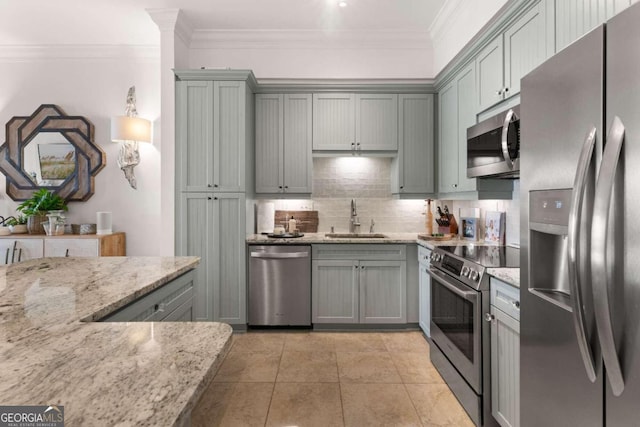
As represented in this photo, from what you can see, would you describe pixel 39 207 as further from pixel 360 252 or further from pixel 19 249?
pixel 360 252

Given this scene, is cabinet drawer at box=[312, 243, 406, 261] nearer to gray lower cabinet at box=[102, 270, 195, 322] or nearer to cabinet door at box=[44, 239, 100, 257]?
gray lower cabinet at box=[102, 270, 195, 322]

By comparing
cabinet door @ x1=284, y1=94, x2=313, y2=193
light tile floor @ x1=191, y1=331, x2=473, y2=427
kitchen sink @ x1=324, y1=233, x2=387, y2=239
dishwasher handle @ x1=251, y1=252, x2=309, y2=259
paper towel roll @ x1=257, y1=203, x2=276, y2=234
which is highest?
Answer: cabinet door @ x1=284, y1=94, x2=313, y2=193

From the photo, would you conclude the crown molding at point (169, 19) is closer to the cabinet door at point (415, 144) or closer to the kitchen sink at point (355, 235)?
the cabinet door at point (415, 144)

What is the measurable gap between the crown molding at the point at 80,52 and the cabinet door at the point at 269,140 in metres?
1.49

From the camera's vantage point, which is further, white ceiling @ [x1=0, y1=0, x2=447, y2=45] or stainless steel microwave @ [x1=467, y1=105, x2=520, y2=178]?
white ceiling @ [x1=0, y1=0, x2=447, y2=45]

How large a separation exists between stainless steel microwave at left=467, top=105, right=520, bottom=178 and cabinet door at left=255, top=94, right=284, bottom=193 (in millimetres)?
1947

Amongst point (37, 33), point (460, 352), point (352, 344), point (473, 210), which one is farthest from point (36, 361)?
point (37, 33)

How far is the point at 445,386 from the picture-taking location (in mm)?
2453

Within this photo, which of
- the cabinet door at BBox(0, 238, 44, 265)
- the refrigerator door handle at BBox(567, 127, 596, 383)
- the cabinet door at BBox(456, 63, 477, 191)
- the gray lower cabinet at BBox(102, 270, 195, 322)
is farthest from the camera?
the cabinet door at BBox(0, 238, 44, 265)

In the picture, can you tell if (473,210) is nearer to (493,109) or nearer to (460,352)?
(493,109)

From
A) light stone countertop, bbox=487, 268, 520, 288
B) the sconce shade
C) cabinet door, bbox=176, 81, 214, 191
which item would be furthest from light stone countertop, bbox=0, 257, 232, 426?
the sconce shade

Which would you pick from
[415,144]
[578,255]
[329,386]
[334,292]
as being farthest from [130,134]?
[578,255]

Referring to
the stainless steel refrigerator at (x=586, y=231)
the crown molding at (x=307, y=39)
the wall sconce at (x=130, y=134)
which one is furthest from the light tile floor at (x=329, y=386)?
the crown molding at (x=307, y=39)

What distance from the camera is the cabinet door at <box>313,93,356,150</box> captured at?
3.74 m
